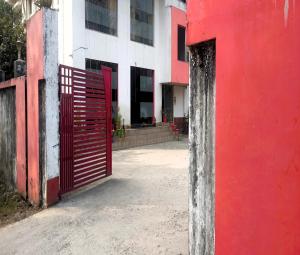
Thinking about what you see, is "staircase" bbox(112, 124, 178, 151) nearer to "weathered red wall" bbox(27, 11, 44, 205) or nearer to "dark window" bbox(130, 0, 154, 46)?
"dark window" bbox(130, 0, 154, 46)

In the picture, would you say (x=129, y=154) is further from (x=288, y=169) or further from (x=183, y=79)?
(x=288, y=169)

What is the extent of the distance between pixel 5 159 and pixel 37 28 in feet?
11.2

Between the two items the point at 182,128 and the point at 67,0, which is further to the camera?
the point at 182,128

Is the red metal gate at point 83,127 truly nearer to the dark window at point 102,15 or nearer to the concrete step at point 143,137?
the concrete step at point 143,137

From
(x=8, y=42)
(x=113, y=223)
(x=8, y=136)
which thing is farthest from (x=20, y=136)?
(x=8, y=42)

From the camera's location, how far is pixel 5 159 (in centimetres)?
764

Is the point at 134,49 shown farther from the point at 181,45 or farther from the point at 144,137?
the point at 144,137

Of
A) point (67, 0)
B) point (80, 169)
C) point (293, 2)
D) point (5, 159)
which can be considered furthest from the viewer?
point (67, 0)

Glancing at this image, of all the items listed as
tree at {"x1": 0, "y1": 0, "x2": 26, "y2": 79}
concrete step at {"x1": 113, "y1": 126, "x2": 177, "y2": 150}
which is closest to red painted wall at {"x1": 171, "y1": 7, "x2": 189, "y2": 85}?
concrete step at {"x1": 113, "y1": 126, "x2": 177, "y2": 150}

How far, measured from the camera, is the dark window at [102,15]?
42.4ft

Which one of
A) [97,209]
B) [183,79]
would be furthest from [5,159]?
[183,79]

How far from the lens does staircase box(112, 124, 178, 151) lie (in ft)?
41.7

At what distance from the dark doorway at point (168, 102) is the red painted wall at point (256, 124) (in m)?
14.7

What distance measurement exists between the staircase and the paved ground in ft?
18.6
